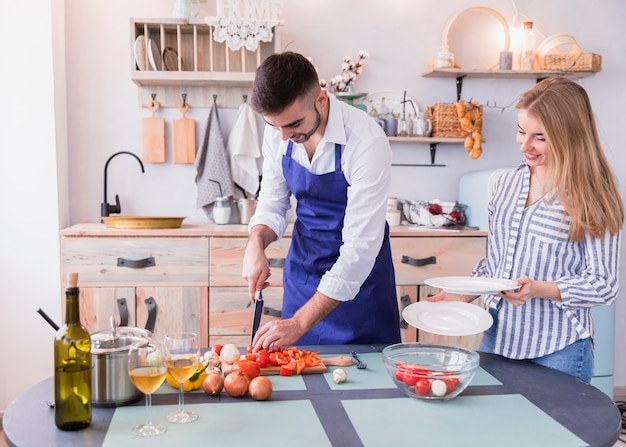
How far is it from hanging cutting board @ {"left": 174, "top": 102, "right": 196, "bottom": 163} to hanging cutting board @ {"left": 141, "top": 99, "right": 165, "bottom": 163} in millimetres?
79

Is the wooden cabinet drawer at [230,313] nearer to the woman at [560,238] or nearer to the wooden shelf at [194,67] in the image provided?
the wooden shelf at [194,67]

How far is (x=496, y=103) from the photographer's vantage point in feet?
13.1

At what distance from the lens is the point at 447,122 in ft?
12.3

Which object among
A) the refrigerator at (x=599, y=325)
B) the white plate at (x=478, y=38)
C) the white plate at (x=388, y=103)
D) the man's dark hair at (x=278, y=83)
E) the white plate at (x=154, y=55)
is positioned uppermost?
the white plate at (x=478, y=38)

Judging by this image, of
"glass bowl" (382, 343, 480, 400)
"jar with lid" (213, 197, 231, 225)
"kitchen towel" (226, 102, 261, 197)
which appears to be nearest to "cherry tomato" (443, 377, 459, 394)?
"glass bowl" (382, 343, 480, 400)

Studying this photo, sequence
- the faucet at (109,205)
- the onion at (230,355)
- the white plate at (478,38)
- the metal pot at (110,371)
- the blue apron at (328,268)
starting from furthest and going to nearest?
the white plate at (478,38), the faucet at (109,205), the blue apron at (328,268), the onion at (230,355), the metal pot at (110,371)

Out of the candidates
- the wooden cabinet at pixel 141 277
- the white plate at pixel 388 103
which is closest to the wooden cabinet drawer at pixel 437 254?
the white plate at pixel 388 103

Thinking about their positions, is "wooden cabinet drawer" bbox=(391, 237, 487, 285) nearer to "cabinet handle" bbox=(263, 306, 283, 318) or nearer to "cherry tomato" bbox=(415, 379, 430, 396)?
"cabinet handle" bbox=(263, 306, 283, 318)

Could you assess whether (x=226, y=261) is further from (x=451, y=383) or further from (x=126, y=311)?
(x=451, y=383)

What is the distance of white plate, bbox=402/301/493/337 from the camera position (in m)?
1.75

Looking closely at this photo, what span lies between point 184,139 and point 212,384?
2.49 meters

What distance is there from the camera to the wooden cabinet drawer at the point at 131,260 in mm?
3215

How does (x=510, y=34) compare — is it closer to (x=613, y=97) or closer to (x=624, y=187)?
(x=613, y=97)

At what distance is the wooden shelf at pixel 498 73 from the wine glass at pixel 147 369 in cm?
284
